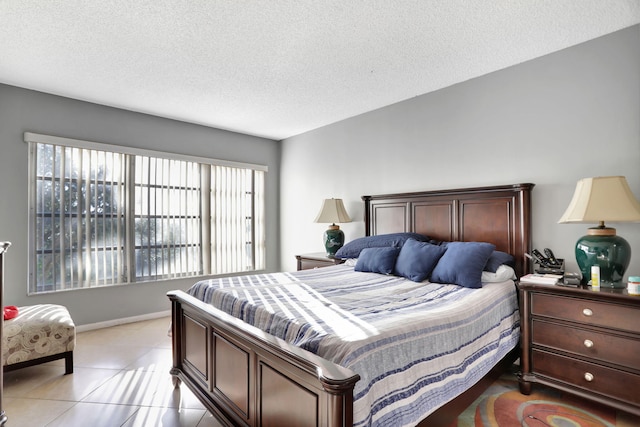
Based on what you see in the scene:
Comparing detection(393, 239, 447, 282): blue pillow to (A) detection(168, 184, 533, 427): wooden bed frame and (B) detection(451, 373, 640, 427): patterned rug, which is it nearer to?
(A) detection(168, 184, 533, 427): wooden bed frame

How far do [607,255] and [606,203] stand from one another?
1.12ft

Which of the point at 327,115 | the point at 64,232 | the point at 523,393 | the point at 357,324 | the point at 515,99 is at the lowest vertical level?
the point at 523,393

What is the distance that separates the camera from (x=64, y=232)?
3.71 meters

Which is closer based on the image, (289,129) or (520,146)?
(520,146)

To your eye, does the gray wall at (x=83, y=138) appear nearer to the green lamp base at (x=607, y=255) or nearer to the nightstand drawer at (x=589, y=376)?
the nightstand drawer at (x=589, y=376)

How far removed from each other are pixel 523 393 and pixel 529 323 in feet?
1.64

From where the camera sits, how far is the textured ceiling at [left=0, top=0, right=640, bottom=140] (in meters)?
2.16

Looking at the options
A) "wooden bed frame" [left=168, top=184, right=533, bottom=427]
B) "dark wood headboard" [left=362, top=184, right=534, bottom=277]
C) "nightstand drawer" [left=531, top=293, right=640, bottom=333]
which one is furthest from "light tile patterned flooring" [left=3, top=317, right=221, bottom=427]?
"dark wood headboard" [left=362, top=184, right=534, bottom=277]

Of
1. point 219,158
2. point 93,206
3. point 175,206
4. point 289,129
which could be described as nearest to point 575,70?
point 289,129

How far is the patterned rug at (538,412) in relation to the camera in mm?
2025

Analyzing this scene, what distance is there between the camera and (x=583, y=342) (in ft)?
6.93

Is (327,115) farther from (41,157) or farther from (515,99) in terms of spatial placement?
(41,157)

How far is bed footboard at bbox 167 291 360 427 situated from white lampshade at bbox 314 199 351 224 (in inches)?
81.1

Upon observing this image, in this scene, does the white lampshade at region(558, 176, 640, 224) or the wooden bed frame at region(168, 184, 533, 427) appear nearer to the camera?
the wooden bed frame at region(168, 184, 533, 427)
